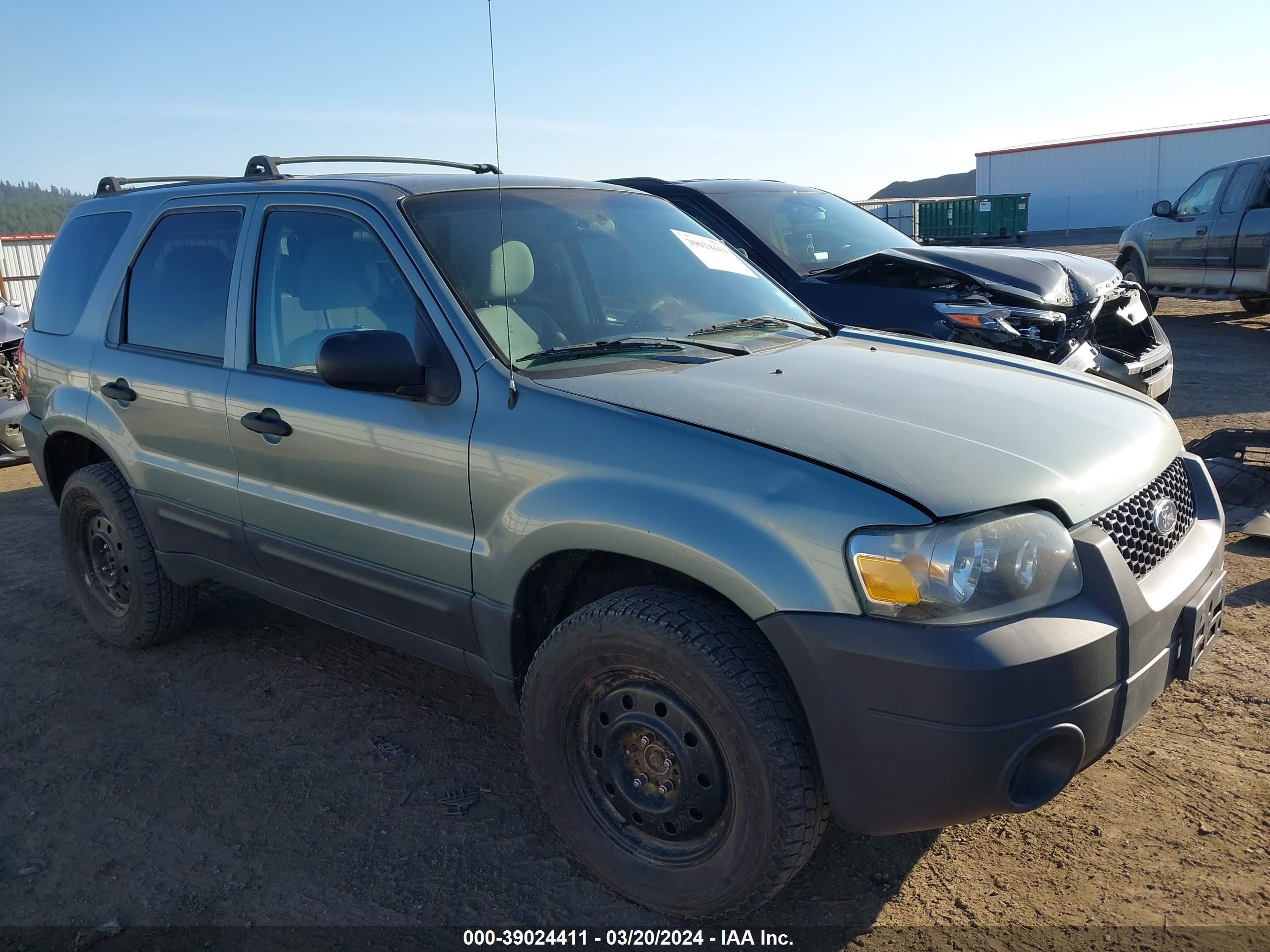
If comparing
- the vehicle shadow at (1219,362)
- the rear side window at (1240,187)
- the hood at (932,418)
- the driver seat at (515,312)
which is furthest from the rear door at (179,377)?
the rear side window at (1240,187)

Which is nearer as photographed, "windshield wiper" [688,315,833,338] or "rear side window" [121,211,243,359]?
"windshield wiper" [688,315,833,338]

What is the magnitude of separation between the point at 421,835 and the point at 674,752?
3.24ft

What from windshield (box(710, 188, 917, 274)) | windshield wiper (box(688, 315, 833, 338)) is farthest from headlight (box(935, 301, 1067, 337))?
windshield wiper (box(688, 315, 833, 338))

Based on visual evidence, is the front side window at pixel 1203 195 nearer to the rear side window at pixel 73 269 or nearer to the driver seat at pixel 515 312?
the driver seat at pixel 515 312

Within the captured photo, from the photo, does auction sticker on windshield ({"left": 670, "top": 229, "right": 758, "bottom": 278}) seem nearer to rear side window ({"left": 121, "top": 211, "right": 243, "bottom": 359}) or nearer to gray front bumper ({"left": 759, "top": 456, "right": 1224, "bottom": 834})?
rear side window ({"left": 121, "top": 211, "right": 243, "bottom": 359})

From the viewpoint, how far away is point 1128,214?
41.5 meters

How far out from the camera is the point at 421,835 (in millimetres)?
2994

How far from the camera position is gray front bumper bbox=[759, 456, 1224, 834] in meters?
2.07

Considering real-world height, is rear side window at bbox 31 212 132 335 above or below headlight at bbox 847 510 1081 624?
above

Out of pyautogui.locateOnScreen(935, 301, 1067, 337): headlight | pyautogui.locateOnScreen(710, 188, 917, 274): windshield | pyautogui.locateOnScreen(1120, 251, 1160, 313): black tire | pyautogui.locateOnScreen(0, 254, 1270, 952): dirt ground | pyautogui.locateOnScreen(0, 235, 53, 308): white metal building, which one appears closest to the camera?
pyautogui.locateOnScreen(0, 254, 1270, 952): dirt ground

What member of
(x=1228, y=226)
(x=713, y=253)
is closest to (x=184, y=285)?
(x=713, y=253)

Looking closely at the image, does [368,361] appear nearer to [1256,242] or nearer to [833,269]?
[833,269]

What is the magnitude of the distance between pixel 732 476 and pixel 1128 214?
4521 centimetres

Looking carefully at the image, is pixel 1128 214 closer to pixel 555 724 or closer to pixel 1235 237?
pixel 1235 237
